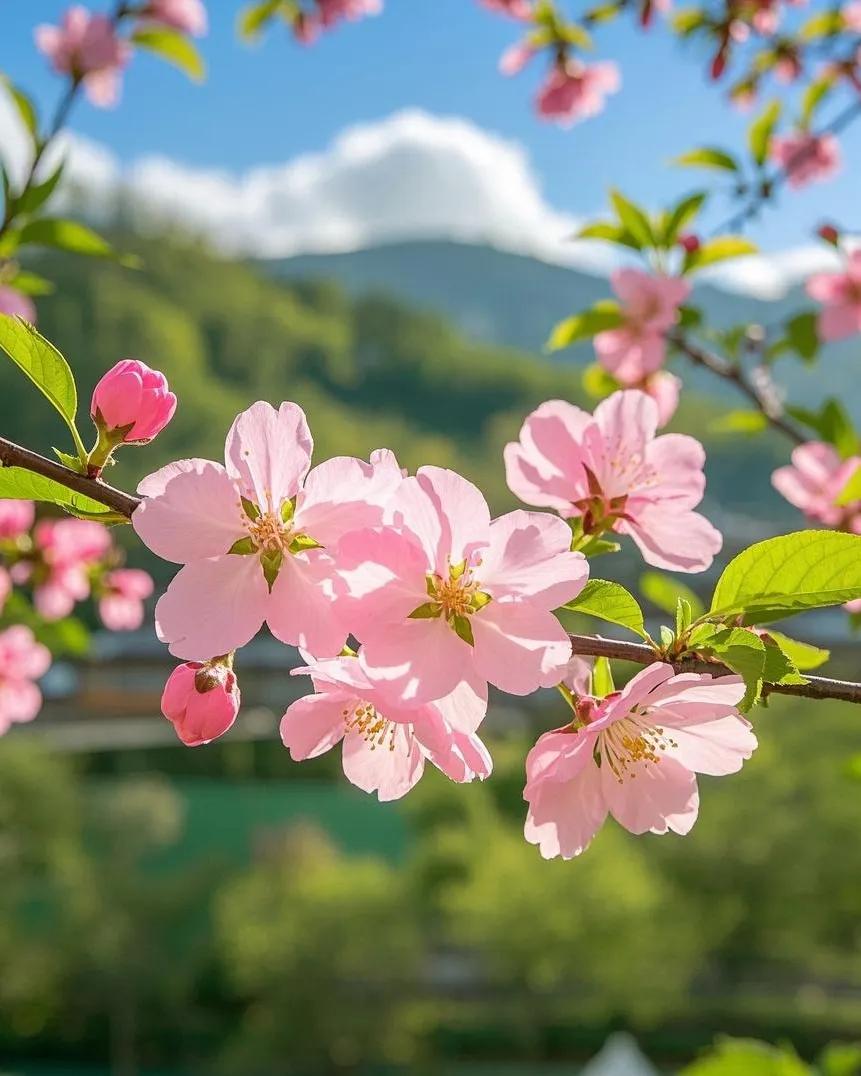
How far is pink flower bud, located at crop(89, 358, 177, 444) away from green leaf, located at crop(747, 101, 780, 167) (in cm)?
95

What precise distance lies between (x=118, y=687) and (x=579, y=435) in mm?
17438

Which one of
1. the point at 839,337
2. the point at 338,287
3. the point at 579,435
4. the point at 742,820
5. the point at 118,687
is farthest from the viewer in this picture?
the point at 338,287

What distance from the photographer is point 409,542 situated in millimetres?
371

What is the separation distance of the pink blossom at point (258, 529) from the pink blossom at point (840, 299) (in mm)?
976

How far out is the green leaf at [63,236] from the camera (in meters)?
0.90

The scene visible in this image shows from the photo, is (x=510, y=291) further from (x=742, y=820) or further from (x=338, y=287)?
(x=742, y=820)

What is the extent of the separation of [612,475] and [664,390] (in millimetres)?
467

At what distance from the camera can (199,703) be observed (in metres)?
0.40

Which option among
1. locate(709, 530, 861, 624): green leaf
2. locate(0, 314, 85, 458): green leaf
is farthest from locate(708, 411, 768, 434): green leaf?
locate(0, 314, 85, 458): green leaf

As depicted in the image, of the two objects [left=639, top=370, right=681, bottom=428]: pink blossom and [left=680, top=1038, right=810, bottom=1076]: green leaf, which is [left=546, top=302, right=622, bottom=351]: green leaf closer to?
[left=639, top=370, right=681, bottom=428]: pink blossom

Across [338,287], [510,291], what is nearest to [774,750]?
[338,287]

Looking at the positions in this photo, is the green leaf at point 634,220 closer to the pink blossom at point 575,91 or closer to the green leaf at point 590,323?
the green leaf at point 590,323

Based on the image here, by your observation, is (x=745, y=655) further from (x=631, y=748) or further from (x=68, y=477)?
(x=68, y=477)

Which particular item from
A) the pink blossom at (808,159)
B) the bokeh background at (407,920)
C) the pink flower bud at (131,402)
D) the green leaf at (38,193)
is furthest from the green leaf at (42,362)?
the bokeh background at (407,920)
